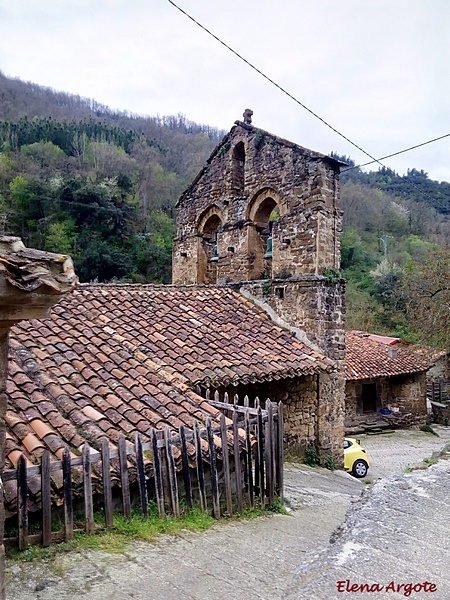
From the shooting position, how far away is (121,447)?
4199 millimetres

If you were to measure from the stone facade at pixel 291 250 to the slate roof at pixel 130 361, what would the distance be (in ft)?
1.65

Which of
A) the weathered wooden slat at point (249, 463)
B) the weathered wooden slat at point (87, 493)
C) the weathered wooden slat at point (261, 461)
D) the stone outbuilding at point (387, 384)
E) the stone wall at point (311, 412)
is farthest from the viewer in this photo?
the stone outbuilding at point (387, 384)

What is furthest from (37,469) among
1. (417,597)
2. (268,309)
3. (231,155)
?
(231,155)

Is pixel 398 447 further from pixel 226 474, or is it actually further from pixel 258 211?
pixel 226 474

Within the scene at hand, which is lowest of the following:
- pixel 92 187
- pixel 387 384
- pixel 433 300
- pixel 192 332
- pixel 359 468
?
pixel 359 468

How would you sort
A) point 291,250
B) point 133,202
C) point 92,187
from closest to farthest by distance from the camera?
point 291,250 → point 92,187 → point 133,202

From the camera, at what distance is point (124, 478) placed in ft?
13.8

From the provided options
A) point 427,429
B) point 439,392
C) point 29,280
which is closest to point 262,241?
point 29,280

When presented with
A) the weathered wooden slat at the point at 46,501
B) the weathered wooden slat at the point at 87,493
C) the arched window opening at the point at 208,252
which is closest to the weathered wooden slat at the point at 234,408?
the weathered wooden slat at the point at 87,493

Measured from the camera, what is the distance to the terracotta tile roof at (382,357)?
19656 mm

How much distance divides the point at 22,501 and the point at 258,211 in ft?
24.5

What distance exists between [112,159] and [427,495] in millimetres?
39638

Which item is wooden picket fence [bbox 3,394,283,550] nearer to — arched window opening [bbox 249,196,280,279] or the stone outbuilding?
arched window opening [bbox 249,196,280,279]

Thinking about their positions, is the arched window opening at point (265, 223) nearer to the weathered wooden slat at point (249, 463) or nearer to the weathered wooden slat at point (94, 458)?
the weathered wooden slat at point (94, 458)
